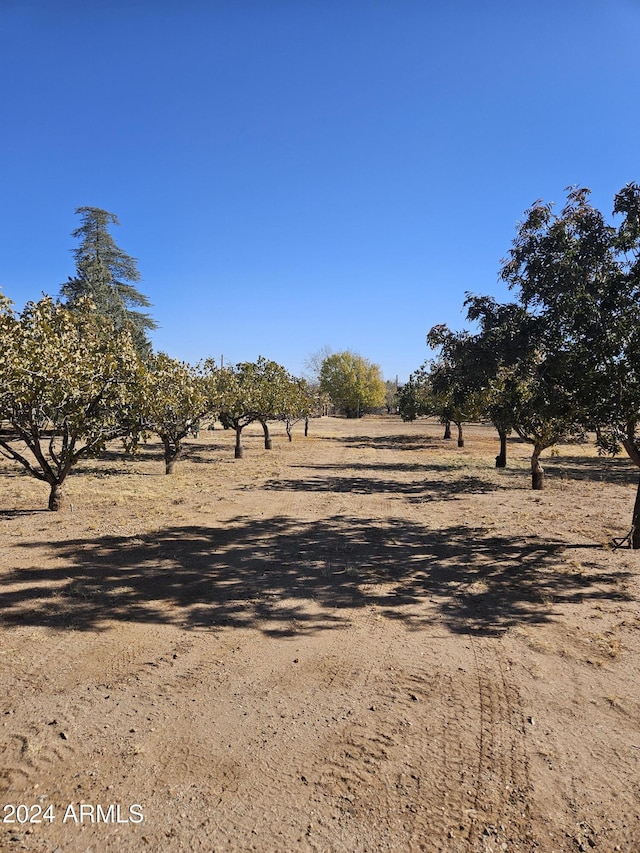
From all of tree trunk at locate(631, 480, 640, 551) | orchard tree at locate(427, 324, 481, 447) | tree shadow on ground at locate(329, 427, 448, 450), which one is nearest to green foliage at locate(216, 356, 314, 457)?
tree shadow on ground at locate(329, 427, 448, 450)

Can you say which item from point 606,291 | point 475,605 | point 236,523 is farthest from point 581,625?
point 236,523

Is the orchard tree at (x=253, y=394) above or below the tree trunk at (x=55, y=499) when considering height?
above

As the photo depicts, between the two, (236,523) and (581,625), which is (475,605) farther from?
(236,523)

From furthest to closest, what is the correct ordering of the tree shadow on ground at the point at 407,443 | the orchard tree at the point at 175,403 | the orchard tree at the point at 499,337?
the tree shadow on ground at the point at 407,443 → the orchard tree at the point at 175,403 → the orchard tree at the point at 499,337

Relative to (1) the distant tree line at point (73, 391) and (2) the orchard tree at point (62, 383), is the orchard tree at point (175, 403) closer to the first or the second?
(1) the distant tree line at point (73, 391)

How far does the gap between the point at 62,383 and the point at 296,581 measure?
21.6 ft

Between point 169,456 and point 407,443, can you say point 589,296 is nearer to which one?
point 169,456

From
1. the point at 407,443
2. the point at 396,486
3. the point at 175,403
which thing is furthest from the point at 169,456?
the point at 407,443

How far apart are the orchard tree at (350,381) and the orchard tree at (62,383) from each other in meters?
69.7

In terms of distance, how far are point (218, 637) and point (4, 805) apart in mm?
2714

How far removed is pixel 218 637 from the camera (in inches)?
233

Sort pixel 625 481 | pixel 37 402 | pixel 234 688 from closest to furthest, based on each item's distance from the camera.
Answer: pixel 234 688
pixel 37 402
pixel 625 481

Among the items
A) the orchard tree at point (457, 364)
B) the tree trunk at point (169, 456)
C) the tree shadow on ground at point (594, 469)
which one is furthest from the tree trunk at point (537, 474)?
the tree trunk at point (169, 456)

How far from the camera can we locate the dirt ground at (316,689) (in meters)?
3.30
